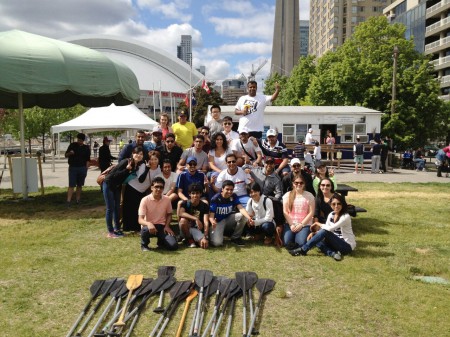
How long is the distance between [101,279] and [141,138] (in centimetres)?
352

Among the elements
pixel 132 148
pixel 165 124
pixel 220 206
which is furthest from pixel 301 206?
pixel 165 124

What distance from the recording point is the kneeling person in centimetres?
700

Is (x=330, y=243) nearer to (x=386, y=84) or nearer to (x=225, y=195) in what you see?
(x=225, y=195)

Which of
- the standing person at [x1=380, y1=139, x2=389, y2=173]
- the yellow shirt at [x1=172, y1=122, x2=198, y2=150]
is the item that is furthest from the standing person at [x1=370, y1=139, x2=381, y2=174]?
the yellow shirt at [x1=172, y1=122, x2=198, y2=150]

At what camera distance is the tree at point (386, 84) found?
28.1 metres

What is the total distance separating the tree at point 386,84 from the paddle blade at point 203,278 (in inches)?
958

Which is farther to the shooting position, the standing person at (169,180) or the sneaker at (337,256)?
the standing person at (169,180)

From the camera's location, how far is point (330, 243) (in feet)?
21.3

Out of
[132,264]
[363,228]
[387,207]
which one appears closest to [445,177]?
[387,207]

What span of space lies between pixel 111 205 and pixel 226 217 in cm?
222

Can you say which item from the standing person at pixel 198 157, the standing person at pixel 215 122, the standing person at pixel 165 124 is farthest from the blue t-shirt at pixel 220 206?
the standing person at pixel 165 124

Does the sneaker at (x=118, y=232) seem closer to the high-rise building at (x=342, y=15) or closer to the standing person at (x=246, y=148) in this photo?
the standing person at (x=246, y=148)

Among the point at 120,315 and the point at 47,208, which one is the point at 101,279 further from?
the point at 47,208

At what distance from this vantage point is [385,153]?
21.2 m
